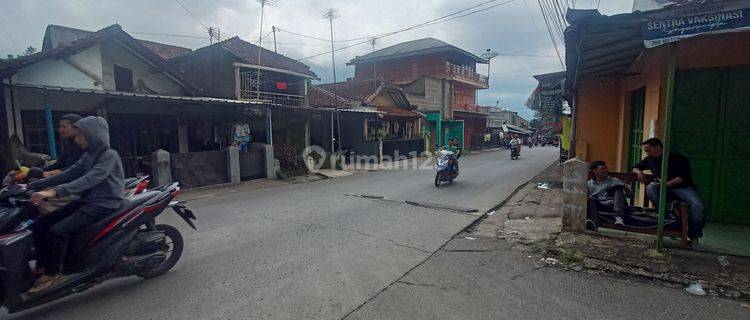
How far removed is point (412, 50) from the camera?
35.6m

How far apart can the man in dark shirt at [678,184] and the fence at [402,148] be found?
16125 millimetres

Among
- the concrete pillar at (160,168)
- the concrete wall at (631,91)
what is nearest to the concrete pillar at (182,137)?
the concrete pillar at (160,168)

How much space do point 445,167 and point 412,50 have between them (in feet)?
88.8

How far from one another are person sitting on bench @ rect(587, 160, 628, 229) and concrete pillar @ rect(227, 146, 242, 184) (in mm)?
10022

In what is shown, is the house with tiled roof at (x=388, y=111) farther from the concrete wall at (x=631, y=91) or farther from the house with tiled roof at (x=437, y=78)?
the concrete wall at (x=631, y=91)

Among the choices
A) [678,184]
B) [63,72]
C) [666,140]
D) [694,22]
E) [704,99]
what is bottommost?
[678,184]

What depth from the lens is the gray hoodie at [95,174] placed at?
345 cm

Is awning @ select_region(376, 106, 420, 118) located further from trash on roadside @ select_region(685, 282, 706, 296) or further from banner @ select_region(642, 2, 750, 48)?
trash on roadside @ select_region(685, 282, 706, 296)

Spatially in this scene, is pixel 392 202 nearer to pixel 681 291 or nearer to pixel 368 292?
pixel 368 292

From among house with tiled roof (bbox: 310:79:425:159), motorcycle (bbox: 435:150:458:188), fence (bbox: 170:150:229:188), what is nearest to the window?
fence (bbox: 170:150:229:188)

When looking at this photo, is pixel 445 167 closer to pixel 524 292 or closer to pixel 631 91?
pixel 631 91

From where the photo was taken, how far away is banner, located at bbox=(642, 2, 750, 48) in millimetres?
3660

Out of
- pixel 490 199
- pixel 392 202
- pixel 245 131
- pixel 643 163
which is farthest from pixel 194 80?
pixel 643 163

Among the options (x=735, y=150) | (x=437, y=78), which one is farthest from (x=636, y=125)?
(x=437, y=78)
